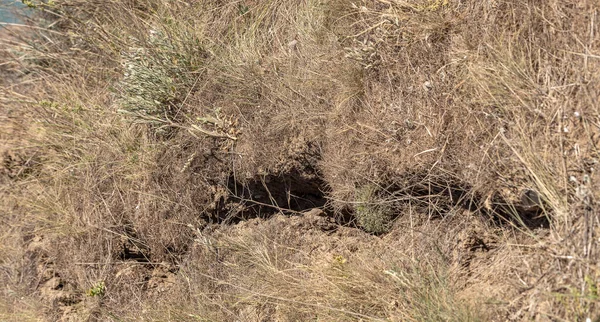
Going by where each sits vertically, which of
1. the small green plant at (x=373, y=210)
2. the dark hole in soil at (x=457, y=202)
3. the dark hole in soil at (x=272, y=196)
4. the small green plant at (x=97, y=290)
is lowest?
the small green plant at (x=97, y=290)

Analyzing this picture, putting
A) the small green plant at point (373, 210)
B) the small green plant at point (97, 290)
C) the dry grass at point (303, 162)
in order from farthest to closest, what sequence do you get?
the small green plant at point (97, 290) → the small green plant at point (373, 210) → the dry grass at point (303, 162)

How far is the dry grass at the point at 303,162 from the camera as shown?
3.23 metres

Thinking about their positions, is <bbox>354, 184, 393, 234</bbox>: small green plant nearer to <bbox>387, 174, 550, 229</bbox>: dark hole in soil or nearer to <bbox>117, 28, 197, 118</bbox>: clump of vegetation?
<bbox>387, 174, 550, 229</bbox>: dark hole in soil

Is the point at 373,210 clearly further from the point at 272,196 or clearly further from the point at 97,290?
the point at 97,290

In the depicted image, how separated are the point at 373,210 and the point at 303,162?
1.97ft

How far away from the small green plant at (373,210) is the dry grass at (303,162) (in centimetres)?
1

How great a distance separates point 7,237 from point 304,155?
2834 mm

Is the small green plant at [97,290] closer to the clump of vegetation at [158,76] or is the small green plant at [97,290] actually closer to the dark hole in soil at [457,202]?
the clump of vegetation at [158,76]

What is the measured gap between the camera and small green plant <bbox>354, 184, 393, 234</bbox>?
3980 mm

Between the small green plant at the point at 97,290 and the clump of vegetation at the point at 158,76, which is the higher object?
the clump of vegetation at the point at 158,76

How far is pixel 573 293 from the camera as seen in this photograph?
269cm

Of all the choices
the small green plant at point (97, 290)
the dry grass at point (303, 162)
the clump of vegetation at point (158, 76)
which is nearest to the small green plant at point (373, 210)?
the dry grass at point (303, 162)

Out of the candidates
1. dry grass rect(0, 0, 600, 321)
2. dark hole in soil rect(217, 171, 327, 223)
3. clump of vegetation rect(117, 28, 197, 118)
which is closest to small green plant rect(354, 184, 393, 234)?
dry grass rect(0, 0, 600, 321)

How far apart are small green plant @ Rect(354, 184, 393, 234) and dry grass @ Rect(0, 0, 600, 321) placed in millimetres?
13
